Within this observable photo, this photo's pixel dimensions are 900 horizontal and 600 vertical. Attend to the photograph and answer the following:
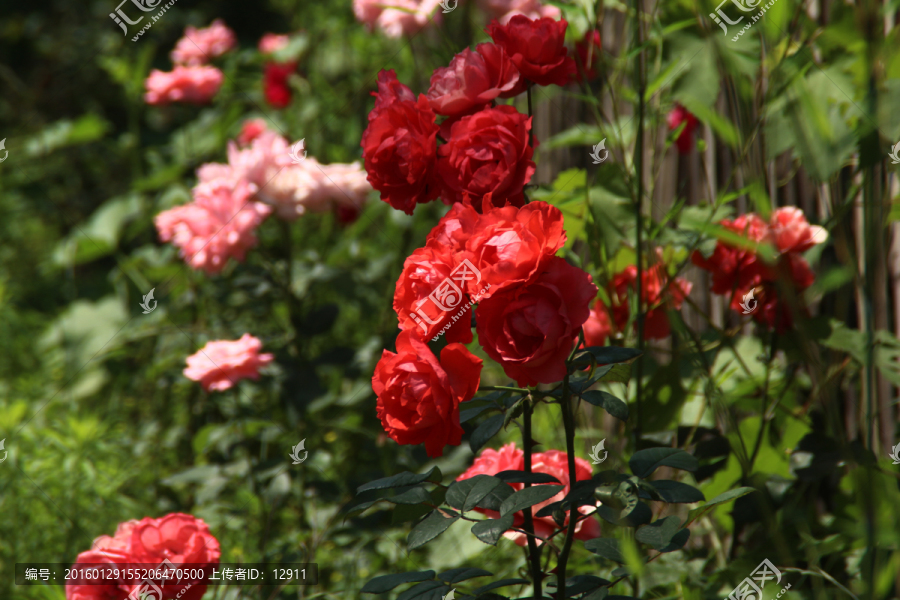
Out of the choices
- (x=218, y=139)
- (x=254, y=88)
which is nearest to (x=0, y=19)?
(x=254, y=88)

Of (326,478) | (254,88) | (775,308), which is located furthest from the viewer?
(254,88)

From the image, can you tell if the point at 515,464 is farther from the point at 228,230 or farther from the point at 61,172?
the point at 61,172

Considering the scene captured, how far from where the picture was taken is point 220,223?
47.6 inches

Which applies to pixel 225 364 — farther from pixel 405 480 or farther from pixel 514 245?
pixel 514 245

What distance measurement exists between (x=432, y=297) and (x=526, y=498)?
17 centimetres

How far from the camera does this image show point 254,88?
8.81 ft

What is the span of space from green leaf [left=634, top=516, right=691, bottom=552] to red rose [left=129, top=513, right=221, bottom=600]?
49cm

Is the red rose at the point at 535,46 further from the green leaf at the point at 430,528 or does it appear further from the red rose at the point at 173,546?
the red rose at the point at 173,546

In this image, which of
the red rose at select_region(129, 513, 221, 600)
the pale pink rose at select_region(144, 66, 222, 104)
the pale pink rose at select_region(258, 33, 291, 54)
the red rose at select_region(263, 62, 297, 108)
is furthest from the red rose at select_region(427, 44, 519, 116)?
the pale pink rose at select_region(258, 33, 291, 54)

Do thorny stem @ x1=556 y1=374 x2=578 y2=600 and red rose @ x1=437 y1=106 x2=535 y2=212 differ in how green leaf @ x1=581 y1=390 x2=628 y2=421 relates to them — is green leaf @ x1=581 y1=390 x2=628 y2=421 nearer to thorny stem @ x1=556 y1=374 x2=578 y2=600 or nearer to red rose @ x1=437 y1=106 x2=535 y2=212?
thorny stem @ x1=556 y1=374 x2=578 y2=600

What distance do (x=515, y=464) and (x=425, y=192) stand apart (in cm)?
28

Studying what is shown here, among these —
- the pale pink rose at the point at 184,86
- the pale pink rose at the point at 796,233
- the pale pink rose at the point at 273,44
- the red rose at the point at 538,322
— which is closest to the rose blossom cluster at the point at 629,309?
the pale pink rose at the point at 796,233

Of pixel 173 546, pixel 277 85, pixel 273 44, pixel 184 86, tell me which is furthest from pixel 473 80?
pixel 273 44

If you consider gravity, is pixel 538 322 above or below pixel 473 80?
below
